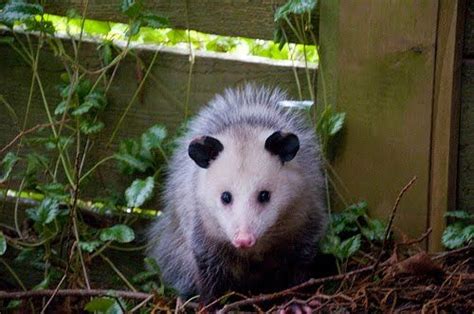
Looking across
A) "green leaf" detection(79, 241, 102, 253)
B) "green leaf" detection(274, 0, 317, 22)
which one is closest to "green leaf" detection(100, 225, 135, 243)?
"green leaf" detection(79, 241, 102, 253)

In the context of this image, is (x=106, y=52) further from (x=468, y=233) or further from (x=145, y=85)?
(x=468, y=233)

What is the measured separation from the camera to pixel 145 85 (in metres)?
3.50

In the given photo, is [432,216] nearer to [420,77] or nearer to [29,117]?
[420,77]

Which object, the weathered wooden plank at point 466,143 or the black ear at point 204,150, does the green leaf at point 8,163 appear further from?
the weathered wooden plank at point 466,143

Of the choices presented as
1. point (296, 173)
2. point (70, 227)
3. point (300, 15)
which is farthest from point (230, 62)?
point (70, 227)

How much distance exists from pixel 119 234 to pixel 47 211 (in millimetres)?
235

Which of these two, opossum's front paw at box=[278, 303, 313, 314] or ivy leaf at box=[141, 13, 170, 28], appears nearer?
opossum's front paw at box=[278, 303, 313, 314]

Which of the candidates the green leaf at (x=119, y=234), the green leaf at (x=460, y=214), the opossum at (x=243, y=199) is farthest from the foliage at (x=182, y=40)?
the green leaf at (x=460, y=214)

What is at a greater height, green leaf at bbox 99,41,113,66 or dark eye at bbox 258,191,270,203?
green leaf at bbox 99,41,113,66

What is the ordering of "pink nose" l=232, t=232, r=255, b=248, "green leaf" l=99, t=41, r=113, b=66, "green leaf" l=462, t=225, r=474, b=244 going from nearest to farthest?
"pink nose" l=232, t=232, r=255, b=248 → "green leaf" l=462, t=225, r=474, b=244 → "green leaf" l=99, t=41, r=113, b=66

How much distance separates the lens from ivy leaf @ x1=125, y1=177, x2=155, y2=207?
10.6 ft

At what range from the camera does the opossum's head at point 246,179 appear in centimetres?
294

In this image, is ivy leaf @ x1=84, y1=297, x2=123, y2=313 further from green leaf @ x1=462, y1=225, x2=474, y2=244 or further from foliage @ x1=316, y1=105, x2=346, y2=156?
green leaf @ x1=462, y1=225, x2=474, y2=244

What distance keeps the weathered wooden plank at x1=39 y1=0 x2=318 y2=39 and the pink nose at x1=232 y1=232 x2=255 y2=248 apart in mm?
793
